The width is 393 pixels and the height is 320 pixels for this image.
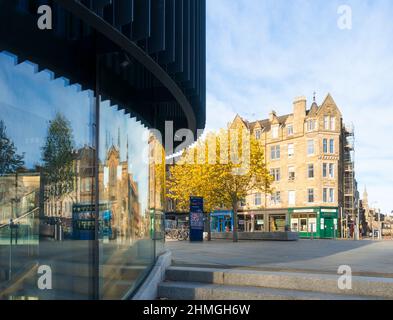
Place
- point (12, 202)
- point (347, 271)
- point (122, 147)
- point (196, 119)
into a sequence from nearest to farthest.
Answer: point (12, 202)
point (122, 147)
point (347, 271)
point (196, 119)

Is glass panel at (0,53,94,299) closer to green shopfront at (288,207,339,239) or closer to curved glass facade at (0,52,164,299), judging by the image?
curved glass facade at (0,52,164,299)

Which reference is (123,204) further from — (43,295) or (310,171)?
(310,171)

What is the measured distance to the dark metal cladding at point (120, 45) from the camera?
17.3 ft

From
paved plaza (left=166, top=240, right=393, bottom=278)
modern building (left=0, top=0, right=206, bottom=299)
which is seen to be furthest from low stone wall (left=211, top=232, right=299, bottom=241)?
modern building (left=0, top=0, right=206, bottom=299)

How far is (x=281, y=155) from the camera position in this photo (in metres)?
62.5

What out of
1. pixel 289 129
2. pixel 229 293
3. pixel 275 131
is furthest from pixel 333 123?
pixel 229 293

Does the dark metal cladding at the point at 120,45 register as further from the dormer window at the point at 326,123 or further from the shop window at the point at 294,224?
the dormer window at the point at 326,123

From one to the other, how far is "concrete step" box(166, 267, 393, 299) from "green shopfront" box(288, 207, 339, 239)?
48.6 m

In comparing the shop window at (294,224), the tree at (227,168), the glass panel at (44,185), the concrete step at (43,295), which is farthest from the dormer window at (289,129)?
the concrete step at (43,295)

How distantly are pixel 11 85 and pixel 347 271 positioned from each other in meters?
6.38

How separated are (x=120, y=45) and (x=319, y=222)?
52.9 metres

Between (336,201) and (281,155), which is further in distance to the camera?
(281,155)
